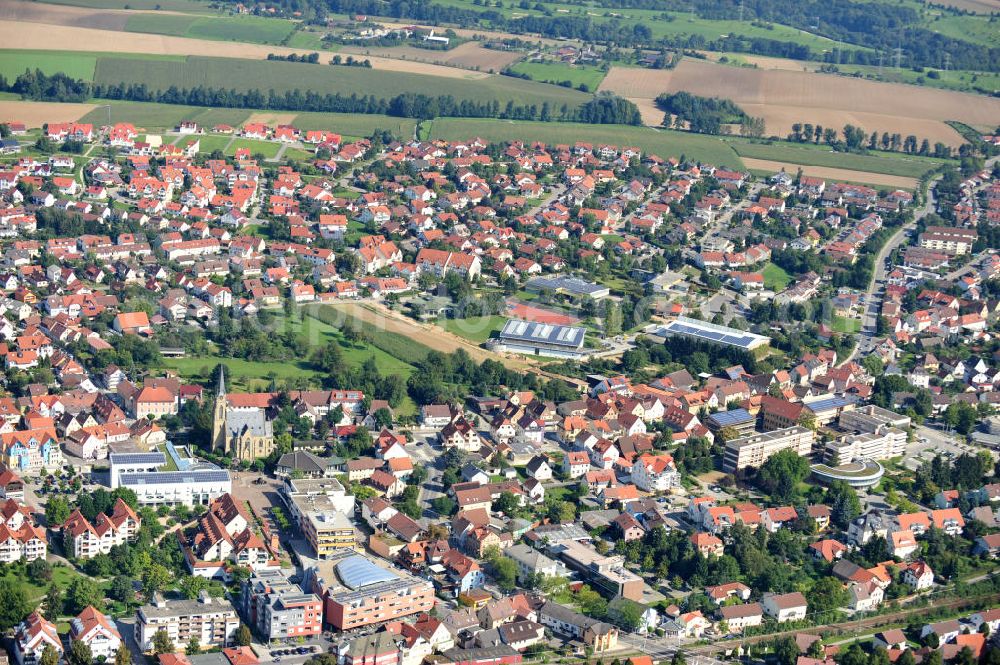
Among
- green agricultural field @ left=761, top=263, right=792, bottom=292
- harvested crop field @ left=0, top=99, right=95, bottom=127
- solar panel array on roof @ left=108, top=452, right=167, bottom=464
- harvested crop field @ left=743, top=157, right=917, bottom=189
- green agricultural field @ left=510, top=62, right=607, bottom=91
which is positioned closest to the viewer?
solar panel array on roof @ left=108, top=452, right=167, bottom=464

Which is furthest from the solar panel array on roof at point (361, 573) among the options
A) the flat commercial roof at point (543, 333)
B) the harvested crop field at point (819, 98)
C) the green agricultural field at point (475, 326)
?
the harvested crop field at point (819, 98)

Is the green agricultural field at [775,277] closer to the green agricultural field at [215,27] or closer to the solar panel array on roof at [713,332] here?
the solar panel array on roof at [713,332]

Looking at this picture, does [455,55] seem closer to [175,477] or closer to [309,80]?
[309,80]

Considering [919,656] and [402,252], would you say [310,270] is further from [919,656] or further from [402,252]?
[919,656]

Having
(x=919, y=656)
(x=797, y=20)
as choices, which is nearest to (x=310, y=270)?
(x=919, y=656)

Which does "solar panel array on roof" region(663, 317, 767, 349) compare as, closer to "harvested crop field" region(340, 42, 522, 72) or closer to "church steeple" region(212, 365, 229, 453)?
"church steeple" region(212, 365, 229, 453)

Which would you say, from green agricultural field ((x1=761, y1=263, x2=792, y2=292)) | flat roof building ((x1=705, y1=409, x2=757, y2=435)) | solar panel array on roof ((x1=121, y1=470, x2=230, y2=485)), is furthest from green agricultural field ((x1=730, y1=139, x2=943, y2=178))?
solar panel array on roof ((x1=121, y1=470, x2=230, y2=485))
